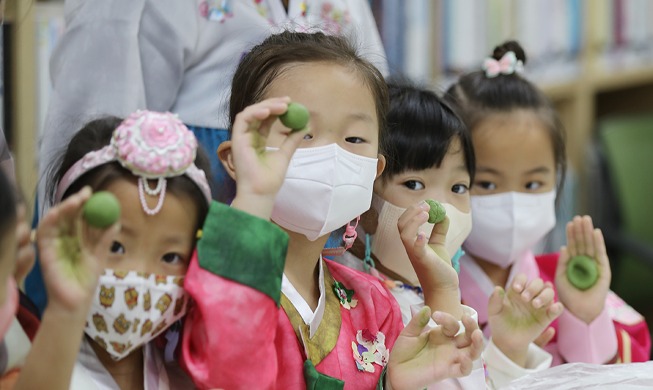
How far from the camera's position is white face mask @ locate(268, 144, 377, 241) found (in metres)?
1.05

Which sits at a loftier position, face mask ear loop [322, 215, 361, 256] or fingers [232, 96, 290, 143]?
fingers [232, 96, 290, 143]

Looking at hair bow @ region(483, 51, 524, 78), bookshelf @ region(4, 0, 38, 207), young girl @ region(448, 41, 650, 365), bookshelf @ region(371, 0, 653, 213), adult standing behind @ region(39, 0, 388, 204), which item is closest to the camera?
adult standing behind @ region(39, 0, 388, 204)

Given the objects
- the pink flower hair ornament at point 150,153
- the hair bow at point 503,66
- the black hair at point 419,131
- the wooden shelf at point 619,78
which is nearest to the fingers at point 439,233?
the black hair at point 419,131

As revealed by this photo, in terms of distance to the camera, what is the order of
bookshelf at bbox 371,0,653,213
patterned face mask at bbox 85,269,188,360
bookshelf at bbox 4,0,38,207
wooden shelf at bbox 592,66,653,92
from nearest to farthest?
patterned face mask at bbox 85,269,188,360 < bookshelf at bbox 4,0,38,207 < bookshelf at bbox 371,0,653,213 < wooden shelf at bbox 592,66,653,92

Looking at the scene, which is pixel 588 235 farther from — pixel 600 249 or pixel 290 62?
pixel 290 62

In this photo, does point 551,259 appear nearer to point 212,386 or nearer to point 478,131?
point 478,131

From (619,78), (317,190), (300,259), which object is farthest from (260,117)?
(619,78)

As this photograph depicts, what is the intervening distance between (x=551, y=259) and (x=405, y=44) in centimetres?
112

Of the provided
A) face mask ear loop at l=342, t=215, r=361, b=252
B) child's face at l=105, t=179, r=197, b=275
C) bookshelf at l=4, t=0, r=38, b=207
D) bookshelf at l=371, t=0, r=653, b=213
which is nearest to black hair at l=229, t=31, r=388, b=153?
face mask ear loop at l=342, t=215, r=361, b=252

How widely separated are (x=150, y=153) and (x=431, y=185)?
1.60ft

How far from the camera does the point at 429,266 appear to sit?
1.19m

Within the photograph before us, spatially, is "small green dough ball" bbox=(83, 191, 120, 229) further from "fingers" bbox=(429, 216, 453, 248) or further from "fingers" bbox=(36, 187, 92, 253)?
"fingers" bbox=(429, 216, 453, 248)

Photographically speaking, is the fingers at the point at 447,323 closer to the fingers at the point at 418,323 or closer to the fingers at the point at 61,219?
the fingers at the point at 418,323

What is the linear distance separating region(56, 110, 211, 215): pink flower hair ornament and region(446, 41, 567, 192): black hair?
672 millimetres
